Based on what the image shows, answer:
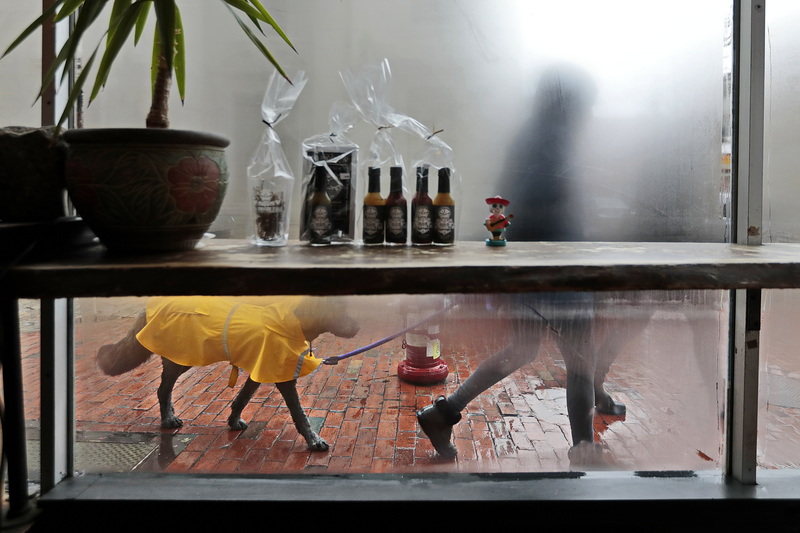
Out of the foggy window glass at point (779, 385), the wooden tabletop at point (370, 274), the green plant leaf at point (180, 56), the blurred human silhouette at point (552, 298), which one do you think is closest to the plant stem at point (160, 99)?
the green plant leaf at point (180, 56)

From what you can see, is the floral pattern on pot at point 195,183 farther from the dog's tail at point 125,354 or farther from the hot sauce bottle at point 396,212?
the dog's tail at point 125,354

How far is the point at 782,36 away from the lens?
1.47 metres

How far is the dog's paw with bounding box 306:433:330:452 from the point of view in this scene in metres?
1.58

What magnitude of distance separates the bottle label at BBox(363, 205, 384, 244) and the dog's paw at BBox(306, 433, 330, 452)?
2.27 feet

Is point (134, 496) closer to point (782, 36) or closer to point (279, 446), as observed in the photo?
point (279, 446)

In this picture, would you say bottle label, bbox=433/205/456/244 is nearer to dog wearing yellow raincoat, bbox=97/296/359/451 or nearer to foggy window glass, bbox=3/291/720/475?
foggy window glass, bbox=3/291/720/475

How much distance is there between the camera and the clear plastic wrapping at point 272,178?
124 centimetres

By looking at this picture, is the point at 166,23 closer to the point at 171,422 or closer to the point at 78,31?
the point at 78,31

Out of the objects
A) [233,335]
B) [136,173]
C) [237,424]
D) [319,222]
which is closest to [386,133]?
[319,222]

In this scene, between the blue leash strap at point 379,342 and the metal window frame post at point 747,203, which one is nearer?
the metal window frame post at point 747,203

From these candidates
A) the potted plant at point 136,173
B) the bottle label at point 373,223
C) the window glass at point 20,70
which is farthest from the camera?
the window glass at point 20,70

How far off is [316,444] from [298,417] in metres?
0.10

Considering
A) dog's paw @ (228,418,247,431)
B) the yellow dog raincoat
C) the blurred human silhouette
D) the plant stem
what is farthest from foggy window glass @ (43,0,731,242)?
dog's paw @ (228,418,247,431)
